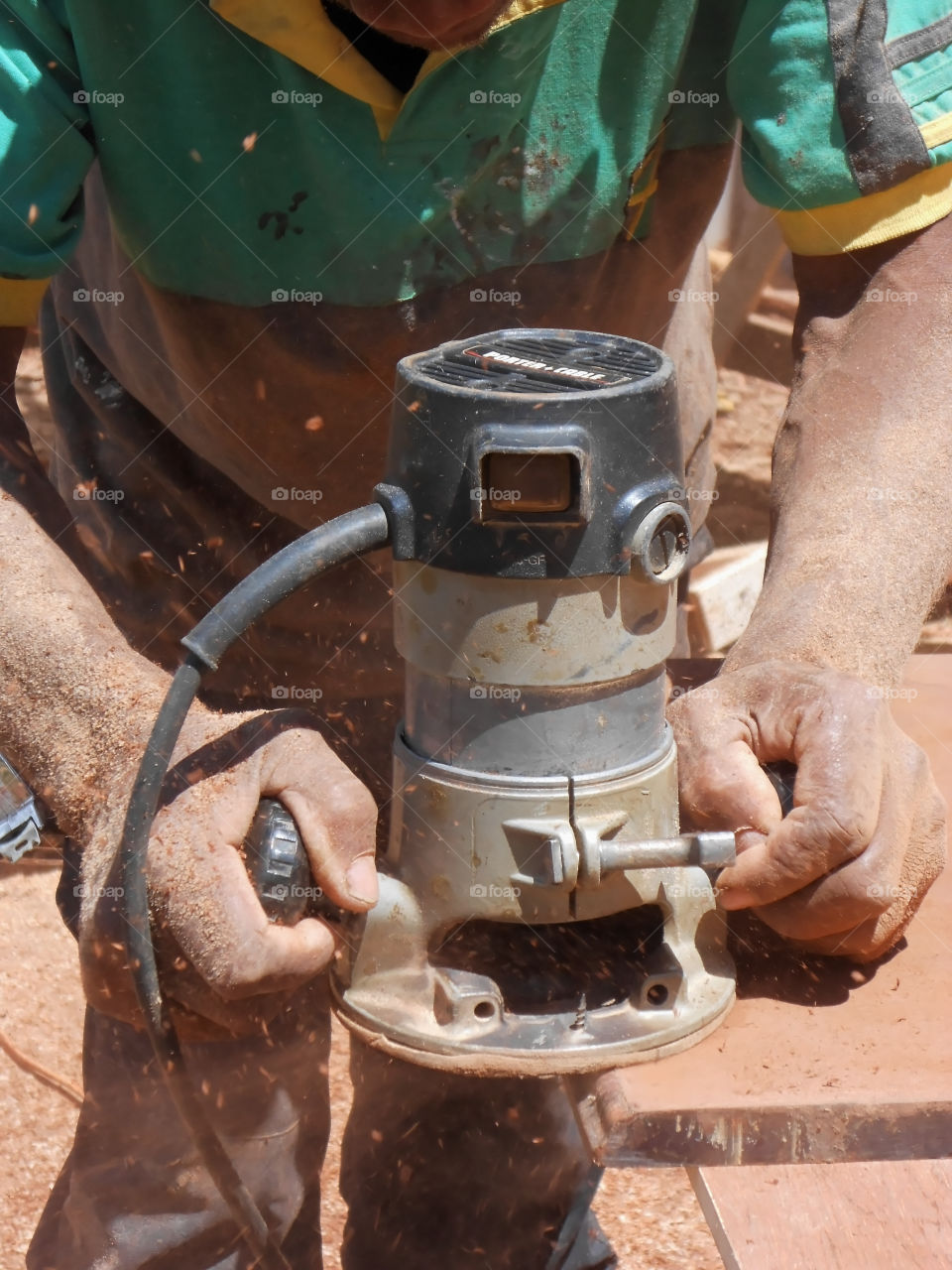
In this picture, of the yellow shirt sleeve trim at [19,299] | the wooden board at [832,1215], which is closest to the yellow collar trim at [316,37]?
the yellow shirt sleeve trim at [19,299]

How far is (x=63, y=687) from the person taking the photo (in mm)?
1382

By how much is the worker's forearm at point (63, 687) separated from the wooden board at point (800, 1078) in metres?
0.57

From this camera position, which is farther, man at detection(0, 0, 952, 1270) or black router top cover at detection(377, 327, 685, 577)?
man at detection(0, 0, 952, 1270)

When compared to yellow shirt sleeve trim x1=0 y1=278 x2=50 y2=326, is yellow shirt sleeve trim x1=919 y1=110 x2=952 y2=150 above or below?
above

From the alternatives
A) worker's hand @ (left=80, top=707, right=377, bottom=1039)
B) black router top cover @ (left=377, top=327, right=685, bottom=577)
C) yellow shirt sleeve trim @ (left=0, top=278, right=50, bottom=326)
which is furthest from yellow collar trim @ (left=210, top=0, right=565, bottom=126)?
worker's hand @ (left=80, top=707, right=377, bottom=1039)

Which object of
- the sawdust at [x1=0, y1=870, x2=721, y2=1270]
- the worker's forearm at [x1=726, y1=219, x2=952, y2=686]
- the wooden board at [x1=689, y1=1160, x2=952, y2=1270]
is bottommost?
the sawdust at [x1=0, y1=870, x2=721, y2=1270]

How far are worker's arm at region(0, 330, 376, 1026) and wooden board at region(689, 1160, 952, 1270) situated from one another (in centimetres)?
43

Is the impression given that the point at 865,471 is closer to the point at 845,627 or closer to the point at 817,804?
the point at 845,627

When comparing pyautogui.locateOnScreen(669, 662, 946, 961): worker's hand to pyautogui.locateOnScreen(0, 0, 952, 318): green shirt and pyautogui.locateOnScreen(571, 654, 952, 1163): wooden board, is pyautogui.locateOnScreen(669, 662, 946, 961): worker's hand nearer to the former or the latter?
pyautogui.locateOnScreen(571, 654, 952, 1163): wooden board

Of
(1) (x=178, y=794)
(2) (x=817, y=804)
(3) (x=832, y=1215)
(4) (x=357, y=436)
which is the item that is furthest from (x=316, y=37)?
(3) (x=832, y=1215)

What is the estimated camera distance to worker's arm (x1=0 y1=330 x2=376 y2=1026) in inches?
46.6

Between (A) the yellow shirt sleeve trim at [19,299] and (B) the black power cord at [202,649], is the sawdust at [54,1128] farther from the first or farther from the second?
(A) the yellow shirt sleeve trim at [19,299]

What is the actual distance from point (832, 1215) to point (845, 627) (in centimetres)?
59

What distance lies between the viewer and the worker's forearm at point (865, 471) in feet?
4.82
